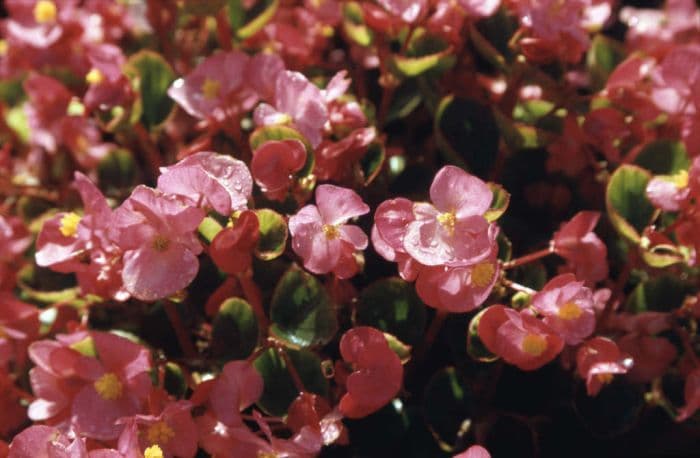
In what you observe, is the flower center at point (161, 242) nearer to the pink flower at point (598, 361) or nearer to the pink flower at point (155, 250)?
the pink flower at point (155, 250)

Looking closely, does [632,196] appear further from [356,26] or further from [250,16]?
[250,16]

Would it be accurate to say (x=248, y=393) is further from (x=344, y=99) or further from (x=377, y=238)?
(x=344, y=99)

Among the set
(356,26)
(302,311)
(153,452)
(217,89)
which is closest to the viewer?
(153,452)

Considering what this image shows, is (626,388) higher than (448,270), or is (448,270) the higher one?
Result: (448,270)

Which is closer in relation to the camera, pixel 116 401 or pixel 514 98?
pixel 116 401

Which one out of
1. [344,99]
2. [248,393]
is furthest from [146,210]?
[344,99]

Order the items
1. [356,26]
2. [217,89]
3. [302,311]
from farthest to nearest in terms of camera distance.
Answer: [356,26] < [217,89] < [302,311]

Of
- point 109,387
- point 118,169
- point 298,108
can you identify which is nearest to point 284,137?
point 298,108
